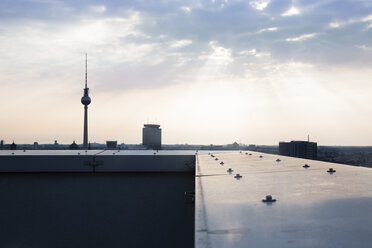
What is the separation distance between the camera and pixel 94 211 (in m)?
10.7

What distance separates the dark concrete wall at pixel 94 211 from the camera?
34.0 ft

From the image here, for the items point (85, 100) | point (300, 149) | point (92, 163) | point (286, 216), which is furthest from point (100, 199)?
point (85, 100)

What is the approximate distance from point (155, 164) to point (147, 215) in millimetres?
1608

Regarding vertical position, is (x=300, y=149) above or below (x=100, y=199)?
above

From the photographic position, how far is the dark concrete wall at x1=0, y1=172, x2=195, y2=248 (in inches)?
408

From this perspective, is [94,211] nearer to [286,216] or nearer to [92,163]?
[92,163]

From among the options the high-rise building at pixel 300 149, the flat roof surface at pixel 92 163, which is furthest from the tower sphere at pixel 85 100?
the flat roof surface at pixel 92 163

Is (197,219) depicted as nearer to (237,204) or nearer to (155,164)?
(237,204)

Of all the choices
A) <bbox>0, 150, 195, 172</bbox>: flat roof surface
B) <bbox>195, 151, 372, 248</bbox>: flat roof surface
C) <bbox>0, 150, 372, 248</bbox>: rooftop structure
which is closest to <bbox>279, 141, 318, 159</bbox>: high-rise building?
<bbox>0, 150, 195, 172</bbox>: flat roof surface

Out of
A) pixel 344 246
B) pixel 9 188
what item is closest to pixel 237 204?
pixel 344 246

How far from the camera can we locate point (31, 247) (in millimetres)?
10086

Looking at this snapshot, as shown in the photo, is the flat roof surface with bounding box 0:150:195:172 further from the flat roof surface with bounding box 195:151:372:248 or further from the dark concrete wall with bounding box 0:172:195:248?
the flat roof surface with bounding box 195:151:372:248

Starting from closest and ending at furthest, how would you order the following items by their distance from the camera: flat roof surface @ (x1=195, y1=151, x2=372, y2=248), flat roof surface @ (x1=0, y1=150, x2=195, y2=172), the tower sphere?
1. flat roof surface @ (x1=195, y1=151, x2=372, y2=248)
2. flat roof surface @ (x1=0, y1=150, x2=195, y2=172)
3. the tower sphere

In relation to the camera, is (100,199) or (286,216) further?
(100,199)
